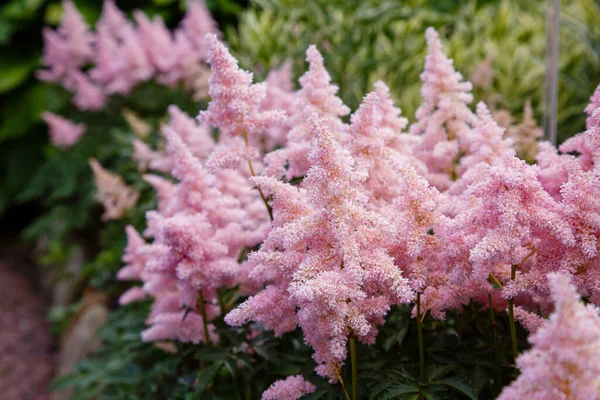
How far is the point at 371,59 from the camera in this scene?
3.01 metres

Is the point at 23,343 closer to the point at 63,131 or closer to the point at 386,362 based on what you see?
the point at 63,131

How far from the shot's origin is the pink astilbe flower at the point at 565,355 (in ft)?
2.64

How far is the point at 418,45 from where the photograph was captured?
3.40 metres

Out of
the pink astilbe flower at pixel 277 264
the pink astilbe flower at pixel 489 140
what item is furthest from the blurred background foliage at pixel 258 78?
the pink astilbe flower at pixel 489 140

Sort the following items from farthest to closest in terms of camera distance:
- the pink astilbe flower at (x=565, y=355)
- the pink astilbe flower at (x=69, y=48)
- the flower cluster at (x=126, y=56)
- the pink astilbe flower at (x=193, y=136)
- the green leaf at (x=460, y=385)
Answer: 1. the pink astilbe flower at (x=69, y=48)
2. the flower cluster at (x=126, y=56)
3. the pink astilbe flower at (x=193, y=136)
4. the green leaf at (x=460, y=385)
5. the pink astilbe flower at (x=565, y=355)

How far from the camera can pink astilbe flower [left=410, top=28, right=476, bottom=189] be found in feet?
4.84

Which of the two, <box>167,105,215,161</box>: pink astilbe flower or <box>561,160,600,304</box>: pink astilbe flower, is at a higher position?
<box>167,105,215,161</box>: pink astilbe flower

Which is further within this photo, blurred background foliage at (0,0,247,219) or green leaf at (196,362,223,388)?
blurred background foliage at (0,0,247,219)

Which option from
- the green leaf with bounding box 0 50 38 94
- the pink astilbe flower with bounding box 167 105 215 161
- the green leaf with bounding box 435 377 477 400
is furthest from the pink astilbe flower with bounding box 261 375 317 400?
the green leaf with bounding box 0 50 38 94

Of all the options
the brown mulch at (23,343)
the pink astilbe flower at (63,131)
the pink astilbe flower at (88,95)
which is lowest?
the brown mulch at (23,343)

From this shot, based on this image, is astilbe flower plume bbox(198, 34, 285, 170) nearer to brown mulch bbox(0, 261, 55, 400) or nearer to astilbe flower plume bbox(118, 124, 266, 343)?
astilbe flower plume bbox(118, 124, 266, 343)

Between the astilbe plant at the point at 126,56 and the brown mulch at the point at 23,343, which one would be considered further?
the brown mulch at the point at 23,343

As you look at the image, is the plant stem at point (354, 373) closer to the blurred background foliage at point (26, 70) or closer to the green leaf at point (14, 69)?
the blurred background foliage at point (26, 70)

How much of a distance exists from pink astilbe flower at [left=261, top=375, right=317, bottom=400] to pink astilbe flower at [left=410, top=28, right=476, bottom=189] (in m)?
0.51
